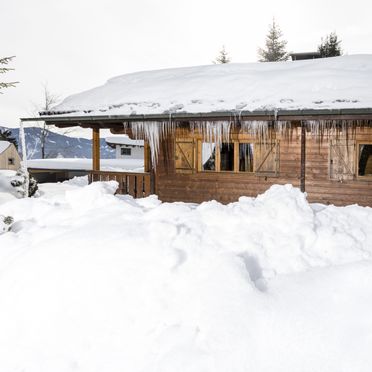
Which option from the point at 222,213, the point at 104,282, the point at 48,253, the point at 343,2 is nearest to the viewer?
the point at 104,282

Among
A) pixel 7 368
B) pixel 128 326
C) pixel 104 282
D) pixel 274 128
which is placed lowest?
pixel 7 368

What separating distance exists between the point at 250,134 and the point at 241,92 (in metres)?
1.05

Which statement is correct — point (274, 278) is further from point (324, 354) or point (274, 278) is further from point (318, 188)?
point (318, 188)

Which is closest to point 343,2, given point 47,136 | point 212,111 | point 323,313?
point 212,111

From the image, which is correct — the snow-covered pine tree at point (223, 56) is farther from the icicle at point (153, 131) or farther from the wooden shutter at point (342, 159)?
the wooden shutter at point (342, 159)

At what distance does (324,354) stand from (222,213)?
1.94 meters

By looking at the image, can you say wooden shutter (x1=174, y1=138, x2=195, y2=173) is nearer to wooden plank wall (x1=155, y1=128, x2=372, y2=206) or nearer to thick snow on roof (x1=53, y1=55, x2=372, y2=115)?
wooden plank wall (x1=155, y1=128, x2=372, y2=206)

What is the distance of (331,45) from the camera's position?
32812 millimetres

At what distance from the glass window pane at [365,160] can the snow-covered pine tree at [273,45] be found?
114 feet

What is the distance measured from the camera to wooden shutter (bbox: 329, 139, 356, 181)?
29.6 ft

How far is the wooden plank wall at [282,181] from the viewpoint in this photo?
30.0 feet

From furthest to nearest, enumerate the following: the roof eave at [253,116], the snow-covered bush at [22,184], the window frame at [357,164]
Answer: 1. the snow-covered bush at [22,184]
2. the window frame at [357,164]
3. the roof eave at [253,116]

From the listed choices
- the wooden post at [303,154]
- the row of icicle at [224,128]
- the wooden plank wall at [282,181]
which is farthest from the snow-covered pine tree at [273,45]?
the wooden post at [303,154]

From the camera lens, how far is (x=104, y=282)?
3.67 metres
